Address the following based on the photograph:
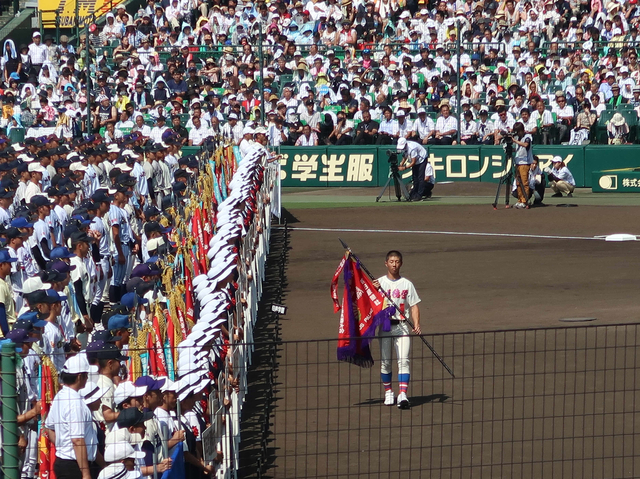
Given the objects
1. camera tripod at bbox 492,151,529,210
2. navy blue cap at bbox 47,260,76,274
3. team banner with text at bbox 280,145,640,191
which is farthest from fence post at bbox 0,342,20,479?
team banner with text at bbox 280,145,640,191

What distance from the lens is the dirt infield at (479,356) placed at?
829 centimetres

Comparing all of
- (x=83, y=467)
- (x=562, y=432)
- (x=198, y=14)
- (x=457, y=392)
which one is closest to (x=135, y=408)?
(x=83, y=467)

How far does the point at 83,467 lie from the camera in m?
6.87

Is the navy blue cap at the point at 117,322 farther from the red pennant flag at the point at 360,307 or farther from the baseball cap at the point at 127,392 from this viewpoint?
the red pennant flag at the point at 360,307

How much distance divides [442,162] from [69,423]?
2241 centimetres

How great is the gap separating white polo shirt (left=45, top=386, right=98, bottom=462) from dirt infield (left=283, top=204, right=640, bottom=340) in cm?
592

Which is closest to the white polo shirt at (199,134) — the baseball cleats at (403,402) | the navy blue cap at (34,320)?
the baseball cleats at (403,402)

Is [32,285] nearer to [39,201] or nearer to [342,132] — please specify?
[39,201]

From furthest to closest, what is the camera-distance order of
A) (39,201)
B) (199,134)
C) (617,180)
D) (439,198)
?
(199,134)
(617,180)
(439,198)
(39,201)

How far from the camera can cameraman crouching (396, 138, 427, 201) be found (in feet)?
81.6

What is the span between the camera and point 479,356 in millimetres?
11500

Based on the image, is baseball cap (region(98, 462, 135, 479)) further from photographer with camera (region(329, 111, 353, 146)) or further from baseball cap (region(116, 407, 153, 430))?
photographer with camera (region(329, 111, 353, 146))

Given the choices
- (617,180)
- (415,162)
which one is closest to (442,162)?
(415,162)

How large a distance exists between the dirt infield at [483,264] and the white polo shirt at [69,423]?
19.4 ft
